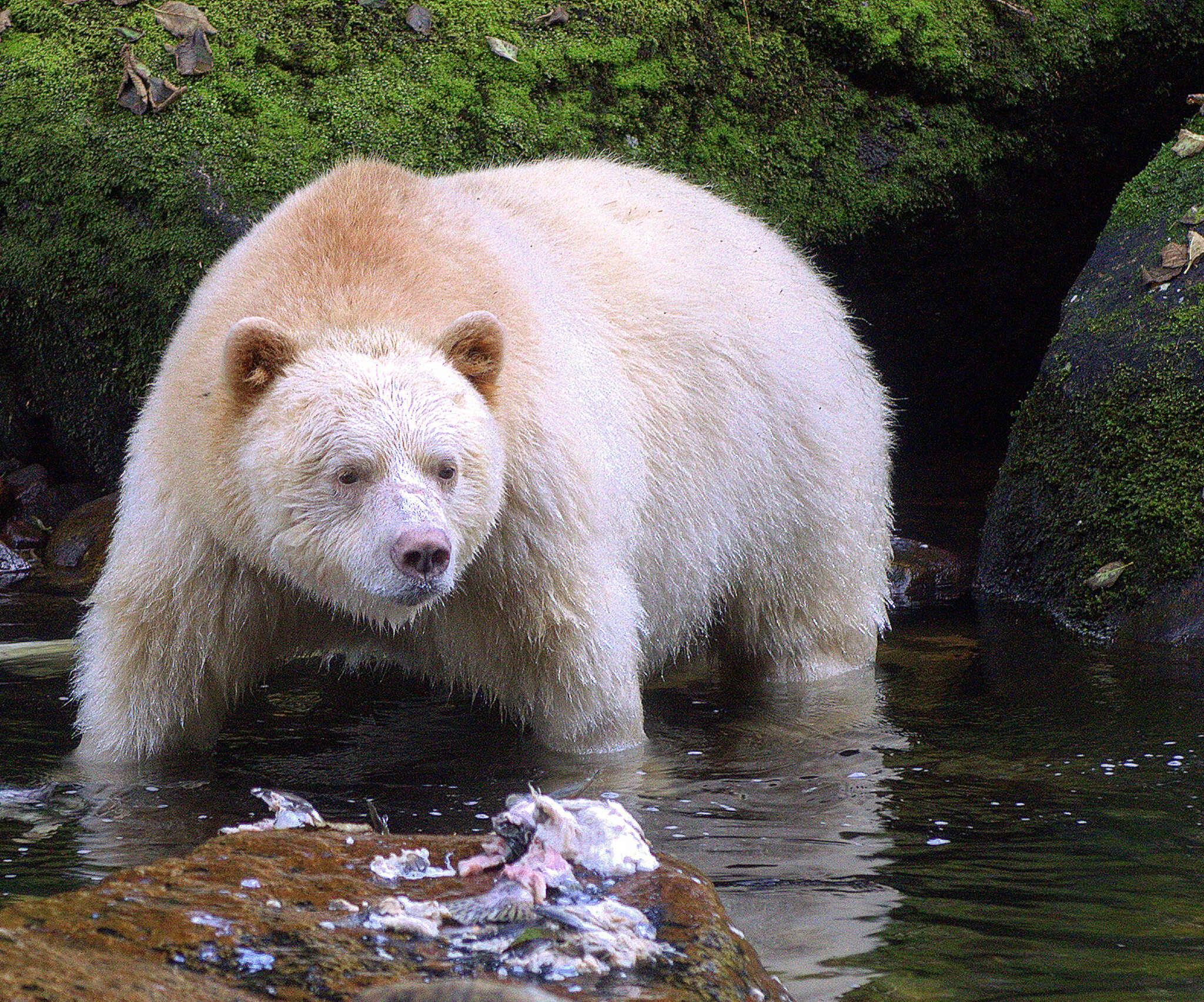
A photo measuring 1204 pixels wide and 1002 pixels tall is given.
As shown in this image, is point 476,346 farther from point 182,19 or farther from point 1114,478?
point 182,19

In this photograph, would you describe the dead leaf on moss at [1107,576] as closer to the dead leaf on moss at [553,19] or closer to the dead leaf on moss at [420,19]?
the dead leaf on moss at [553,19]

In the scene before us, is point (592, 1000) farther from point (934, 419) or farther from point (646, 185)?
point (934, 419)

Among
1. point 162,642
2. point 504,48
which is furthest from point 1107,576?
point 162,642

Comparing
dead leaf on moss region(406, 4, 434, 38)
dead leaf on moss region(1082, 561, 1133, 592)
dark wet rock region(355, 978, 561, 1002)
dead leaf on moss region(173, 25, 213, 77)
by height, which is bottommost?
dark wet rock region(355, 978, 561, 1002)

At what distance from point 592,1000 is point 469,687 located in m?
3.16

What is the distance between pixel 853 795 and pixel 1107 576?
3000 mm

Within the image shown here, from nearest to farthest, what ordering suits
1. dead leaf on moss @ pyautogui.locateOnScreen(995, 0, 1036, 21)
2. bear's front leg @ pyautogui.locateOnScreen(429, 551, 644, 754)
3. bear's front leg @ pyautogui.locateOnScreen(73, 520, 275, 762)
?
1. bear's front leg @ pyautogui.locateOnScreen(73, 520, 275, 762)
2. bear's front leg @ pyautogui.locateOnScreen(429, 551, 644, 754)
3. dead leaf on moss @ pyautogui.locateOnScreen(995, 0, 1036, 21)

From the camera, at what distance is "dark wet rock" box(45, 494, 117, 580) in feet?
28.6

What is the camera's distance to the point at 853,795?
496cm

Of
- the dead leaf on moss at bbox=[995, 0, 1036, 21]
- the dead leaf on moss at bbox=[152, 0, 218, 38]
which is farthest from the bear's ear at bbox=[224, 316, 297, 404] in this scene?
the dead leaf on moss at bbox=[995, 0, 1036, 21]

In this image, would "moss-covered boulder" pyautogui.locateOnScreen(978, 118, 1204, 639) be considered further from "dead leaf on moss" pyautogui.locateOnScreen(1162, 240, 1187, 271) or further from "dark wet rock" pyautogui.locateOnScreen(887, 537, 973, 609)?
"dark wet rock" pyautogui.locateOnScreen(887, 537, 973, 609)

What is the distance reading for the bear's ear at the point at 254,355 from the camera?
432 cm

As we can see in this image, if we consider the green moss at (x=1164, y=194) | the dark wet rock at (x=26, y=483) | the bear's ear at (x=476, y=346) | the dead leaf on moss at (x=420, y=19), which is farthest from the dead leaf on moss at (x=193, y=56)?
the green moss at (x=1164, y=194)

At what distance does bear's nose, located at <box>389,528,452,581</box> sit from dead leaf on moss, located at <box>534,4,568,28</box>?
5.52m
